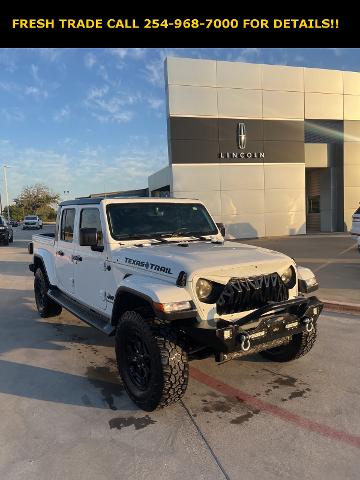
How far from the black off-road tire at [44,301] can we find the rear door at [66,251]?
0.67 meters

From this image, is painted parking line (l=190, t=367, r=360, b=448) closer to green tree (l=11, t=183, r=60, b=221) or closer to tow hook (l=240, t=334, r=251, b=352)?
tow hook (l=240, t=334, r=251, b=352)

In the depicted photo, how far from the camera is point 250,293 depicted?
132 inches

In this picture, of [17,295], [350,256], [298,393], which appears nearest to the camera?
[298,393]

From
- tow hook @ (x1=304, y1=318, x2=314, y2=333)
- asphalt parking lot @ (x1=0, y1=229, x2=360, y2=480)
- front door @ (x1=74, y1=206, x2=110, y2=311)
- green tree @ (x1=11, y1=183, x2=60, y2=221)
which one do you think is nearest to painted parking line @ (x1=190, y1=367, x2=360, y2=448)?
asphalt parking lot @ (x1=0, y1=229, x2=360, y2=480)

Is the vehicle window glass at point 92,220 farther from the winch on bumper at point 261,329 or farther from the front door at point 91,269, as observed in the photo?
the winch on bumper at point 261,329

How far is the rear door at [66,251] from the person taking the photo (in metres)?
5.13

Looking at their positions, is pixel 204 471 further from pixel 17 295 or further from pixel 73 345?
pixel 17 295

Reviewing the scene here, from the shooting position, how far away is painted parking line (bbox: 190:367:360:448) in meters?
2.89

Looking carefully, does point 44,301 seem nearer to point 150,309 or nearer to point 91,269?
point 91,269

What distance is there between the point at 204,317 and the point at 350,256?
1039 cm

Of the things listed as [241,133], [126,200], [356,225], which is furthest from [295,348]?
[241,133]

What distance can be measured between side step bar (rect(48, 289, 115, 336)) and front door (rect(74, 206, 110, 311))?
0.09 m
